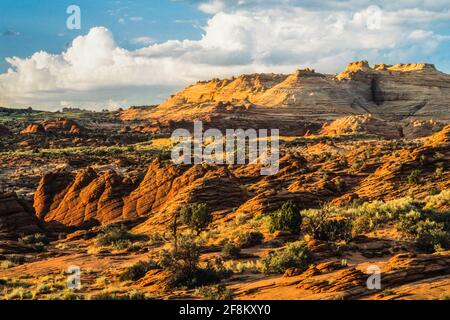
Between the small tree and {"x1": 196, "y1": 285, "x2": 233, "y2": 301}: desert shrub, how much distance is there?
12.2m

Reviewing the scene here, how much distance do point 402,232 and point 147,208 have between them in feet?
60.1

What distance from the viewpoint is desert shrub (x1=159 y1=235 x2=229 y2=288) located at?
17500 millimetres

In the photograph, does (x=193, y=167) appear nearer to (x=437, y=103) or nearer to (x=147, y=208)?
(x=147, y=208)

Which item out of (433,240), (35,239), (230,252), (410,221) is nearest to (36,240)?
(35,239)

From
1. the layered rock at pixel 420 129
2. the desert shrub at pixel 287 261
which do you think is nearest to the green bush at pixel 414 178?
the desert shrub at pixel 287 261

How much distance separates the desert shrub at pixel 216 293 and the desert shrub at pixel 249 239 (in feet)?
23.9

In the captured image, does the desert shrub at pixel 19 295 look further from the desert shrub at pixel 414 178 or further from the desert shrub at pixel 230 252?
the desert shrub at pixel 414 178

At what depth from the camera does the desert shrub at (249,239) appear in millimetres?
23625

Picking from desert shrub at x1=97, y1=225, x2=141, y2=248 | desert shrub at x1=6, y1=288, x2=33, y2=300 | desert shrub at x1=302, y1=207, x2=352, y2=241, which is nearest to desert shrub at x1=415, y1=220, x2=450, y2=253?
desert shrub at x1=302, y1=207, x2=352, y2=241

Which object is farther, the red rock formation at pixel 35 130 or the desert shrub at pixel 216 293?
the red rock formation at pixel 35 130

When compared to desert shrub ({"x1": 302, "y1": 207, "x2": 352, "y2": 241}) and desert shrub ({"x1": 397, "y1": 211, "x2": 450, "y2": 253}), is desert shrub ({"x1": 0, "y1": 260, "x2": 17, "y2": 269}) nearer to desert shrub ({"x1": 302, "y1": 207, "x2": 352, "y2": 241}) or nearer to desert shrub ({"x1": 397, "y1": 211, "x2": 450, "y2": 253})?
desert shrub ({"x1": 302, "y1": 207, "x2": 352, "y2": 241})

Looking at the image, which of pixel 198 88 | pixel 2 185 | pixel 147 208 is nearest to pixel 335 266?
pixel 147 208

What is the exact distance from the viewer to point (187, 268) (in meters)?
18.0

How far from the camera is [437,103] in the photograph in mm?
122125
